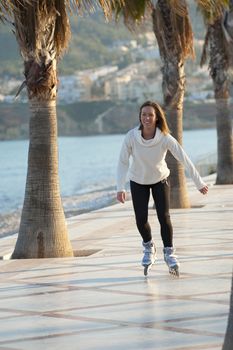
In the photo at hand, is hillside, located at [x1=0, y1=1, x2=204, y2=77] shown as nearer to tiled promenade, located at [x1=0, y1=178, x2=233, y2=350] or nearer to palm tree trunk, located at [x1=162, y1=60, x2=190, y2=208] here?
palm tree trunk, located at [x1=162, y1=60, x2=190, y2=208]

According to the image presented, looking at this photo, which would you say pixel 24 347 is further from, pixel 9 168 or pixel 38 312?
pixel 9 168

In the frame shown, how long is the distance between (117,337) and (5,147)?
125 metres

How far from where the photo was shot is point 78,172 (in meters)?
73.4

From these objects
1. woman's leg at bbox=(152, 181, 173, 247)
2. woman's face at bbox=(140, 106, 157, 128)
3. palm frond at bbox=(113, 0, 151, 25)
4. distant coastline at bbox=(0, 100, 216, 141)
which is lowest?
distant coastline at bbox=(0, 100, 216, 141)

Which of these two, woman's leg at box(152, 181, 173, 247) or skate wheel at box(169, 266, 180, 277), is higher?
woman's leg at box(152, 181, 173, 247)

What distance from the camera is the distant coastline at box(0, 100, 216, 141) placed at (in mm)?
119000

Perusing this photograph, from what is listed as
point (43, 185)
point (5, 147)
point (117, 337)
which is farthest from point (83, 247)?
point (5, 147)

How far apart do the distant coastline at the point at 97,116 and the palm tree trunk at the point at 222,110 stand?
306 ft

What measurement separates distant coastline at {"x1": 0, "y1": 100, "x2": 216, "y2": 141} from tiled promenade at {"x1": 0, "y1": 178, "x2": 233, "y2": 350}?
346 feet

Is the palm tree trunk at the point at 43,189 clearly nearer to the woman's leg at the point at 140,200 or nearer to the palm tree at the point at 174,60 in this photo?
the woman's leg at the point at 140,200

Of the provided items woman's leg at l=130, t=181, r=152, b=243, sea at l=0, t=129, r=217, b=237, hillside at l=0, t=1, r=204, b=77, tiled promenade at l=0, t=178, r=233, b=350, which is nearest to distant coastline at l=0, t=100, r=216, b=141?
sea at l=0, t=129, r=217, b=237

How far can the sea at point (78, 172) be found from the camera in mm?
29275

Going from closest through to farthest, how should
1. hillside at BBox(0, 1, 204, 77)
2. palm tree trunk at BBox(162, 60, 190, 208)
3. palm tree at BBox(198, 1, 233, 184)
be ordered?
palm tree trunk at BBox(162, 60, 190, 208)
palm tree at BBox(198, 1, 233, 184)
hillside at BBox(0, 1, 204, 77)

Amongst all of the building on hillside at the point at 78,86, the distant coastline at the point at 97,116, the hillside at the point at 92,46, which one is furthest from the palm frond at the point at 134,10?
the hillside at the point at 92,46
